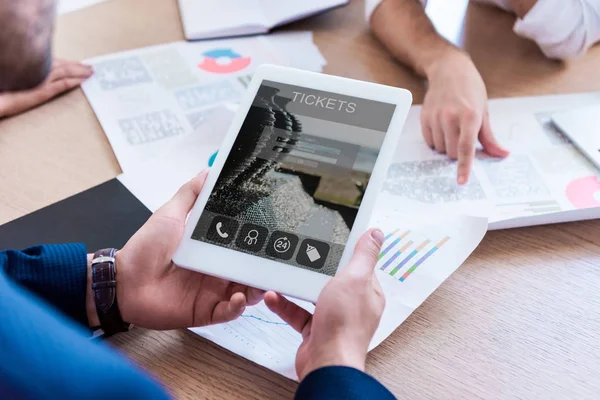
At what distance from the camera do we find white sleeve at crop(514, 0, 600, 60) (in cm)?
85

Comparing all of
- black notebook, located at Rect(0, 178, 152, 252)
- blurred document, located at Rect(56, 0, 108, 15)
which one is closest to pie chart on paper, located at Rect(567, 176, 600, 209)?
black notebook, located at Rect(0, 178, 152, 252)

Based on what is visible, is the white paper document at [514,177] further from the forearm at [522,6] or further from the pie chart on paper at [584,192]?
the forearm at [522,6]

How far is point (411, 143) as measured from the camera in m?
0.75

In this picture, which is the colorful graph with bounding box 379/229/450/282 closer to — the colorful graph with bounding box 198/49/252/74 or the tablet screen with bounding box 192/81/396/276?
the tablet screen with bounding box 192/81/396/276

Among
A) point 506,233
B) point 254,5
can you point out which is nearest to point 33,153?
point 254,5

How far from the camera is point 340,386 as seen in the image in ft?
1.42

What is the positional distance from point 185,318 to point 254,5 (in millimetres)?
621

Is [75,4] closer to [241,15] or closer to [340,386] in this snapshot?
[241,15]

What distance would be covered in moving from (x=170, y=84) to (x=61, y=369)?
0.62 meters

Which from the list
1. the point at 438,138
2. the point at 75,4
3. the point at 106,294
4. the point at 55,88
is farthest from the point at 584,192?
the point at 75,4

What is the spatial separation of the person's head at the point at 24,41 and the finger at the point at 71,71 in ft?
1.32

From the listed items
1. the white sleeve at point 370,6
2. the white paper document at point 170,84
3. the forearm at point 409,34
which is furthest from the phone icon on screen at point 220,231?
the white sleeve at point 370,6

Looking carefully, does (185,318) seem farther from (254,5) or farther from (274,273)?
(254,5)

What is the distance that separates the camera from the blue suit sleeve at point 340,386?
43 centimetres
